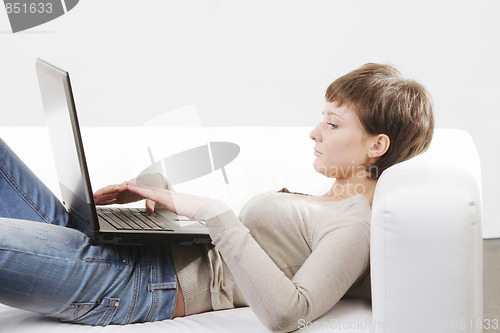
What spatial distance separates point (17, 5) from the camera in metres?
2.69

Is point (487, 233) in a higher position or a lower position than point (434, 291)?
lower

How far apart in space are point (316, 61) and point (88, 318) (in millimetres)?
1693

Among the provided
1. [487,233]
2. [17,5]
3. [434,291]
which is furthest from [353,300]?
[17,5]

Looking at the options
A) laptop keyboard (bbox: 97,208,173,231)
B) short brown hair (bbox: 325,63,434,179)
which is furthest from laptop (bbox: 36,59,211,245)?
short brown hair (bbox: 325,63,434,179)

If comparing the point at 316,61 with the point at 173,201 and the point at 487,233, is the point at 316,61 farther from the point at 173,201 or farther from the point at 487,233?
the point at 173,201

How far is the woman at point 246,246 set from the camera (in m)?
1.11

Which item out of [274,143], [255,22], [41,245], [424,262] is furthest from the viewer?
[255,22]

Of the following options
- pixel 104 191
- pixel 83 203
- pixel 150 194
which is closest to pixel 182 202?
pixel 150 194

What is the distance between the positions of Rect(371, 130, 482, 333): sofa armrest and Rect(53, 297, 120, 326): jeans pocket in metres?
0.53

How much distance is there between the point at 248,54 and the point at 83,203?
1.51m

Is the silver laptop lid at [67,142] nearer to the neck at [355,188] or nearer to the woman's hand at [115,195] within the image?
the woman's hand at [115,195]

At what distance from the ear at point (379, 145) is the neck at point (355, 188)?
0.20 ft

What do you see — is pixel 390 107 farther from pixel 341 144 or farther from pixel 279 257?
pixel 279 257

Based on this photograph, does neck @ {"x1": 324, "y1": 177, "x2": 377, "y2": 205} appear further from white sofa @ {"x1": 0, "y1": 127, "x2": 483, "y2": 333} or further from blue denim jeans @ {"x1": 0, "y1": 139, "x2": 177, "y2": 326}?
blue denim jeans @ {"x1": 0, "y1": 139, "x2": 177, "y2": 326}
